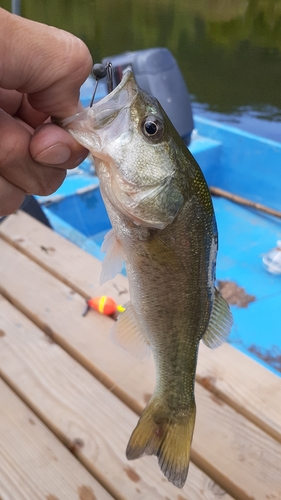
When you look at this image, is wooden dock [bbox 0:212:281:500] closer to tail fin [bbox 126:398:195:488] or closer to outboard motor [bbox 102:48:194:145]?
tail fin [bbox 126:398:195:488]

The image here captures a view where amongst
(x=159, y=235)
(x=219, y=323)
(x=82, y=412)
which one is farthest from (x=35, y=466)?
(x=159, y=235)

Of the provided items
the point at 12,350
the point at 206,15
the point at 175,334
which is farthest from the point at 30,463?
the point at 206,15

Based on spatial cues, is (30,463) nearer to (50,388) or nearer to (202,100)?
(50,388)

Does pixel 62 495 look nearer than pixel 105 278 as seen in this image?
No

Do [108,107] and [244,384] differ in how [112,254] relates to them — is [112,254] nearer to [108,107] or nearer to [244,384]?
[108,107]

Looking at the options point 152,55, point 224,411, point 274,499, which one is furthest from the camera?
point 152,55

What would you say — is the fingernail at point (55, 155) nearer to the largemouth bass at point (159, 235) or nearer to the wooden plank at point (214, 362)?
the largemouth bass at point (159, 235)

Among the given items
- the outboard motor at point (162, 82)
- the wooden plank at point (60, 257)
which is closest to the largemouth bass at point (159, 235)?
the wooden plank at point (60, 257)
